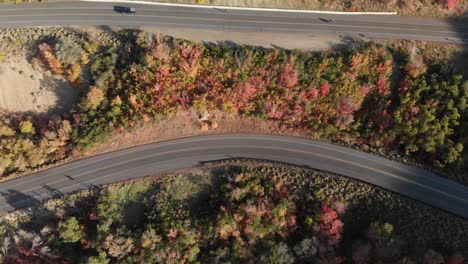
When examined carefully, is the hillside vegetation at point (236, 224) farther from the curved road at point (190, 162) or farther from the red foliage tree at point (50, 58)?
the red foliage tree at point (50, 58)

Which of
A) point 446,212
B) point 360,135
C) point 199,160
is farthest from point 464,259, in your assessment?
point 199,160

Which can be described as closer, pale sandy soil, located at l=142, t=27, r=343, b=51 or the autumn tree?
the autumn tree

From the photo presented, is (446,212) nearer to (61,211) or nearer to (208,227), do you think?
(208,227)

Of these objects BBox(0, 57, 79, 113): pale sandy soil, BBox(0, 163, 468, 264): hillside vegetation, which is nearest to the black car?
BBox(0, 57, 79, 113): pale sandy soil

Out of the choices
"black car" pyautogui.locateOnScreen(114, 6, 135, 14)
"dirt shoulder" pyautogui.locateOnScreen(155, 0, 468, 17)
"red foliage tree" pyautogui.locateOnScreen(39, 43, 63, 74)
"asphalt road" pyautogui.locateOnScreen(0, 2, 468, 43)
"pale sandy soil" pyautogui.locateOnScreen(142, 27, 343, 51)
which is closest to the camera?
"pale sandy soil" pyautogui.locateOnScreen(142, 27, 343, 51)

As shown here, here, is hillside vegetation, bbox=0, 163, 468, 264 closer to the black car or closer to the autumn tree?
the autumn tree

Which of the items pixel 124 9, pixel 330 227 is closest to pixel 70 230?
pixel 124 9

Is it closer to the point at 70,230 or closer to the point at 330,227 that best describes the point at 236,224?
the point at 330,227
